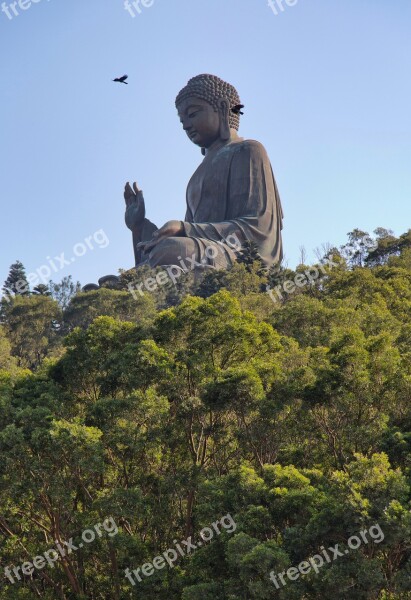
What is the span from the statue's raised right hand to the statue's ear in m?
4.41

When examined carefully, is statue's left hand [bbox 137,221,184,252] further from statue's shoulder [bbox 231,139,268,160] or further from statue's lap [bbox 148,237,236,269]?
statue's shoulder [bbox 231,139,268,160]

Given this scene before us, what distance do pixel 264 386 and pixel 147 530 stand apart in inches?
99.9

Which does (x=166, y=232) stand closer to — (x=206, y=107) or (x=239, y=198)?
(x=239, y=198)

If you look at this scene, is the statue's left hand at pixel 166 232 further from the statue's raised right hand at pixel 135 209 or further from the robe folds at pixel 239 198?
the statue's raised right hand at pixel 135 209

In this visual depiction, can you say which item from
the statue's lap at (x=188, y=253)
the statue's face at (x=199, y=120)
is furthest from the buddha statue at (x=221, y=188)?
the statue's lap at (x=188, y=253)

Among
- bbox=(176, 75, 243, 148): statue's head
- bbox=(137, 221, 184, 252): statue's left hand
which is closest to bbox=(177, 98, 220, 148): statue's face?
bbox=(176, 75, 243, 148): statue's head

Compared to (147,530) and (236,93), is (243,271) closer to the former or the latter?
(236,93)

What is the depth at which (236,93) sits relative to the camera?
35.9 meters

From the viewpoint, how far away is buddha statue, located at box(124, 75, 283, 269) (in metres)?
32.9

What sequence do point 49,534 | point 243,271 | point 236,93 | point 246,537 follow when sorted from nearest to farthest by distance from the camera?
point 246,537 → point 49,534 → point 243,271 → point 236,93

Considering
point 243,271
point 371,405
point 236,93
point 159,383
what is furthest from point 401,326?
point 236,93

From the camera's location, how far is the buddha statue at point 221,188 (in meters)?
32.9

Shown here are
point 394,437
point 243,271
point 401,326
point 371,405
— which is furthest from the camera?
point 243,271

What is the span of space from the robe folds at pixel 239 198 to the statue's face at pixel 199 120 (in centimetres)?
68
